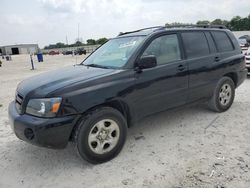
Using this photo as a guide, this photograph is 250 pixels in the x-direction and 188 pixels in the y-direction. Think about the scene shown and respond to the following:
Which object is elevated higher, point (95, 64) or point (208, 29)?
point (208, 29)

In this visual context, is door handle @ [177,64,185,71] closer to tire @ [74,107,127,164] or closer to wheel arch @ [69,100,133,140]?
wheel arch @ [69,100,133,140]

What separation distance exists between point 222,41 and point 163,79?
2.00m

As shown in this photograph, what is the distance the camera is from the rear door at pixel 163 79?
3479mm

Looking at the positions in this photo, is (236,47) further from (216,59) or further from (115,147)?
(115,147)

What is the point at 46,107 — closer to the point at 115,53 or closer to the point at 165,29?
the point at 115,53

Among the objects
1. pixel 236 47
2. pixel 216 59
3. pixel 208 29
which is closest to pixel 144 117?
pixel 216 59

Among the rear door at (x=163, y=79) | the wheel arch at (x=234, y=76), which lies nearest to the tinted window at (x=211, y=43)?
the wheel arch at (x=234, y=76)

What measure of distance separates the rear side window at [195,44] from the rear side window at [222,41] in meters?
0.37

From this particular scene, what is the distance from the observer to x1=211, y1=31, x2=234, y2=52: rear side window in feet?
15.4

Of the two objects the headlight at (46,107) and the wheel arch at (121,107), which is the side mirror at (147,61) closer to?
the wheel arch at (121,107)

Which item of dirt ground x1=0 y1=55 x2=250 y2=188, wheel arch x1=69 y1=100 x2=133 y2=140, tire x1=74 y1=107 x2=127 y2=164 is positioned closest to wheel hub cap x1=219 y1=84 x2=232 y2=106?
dirt ground x1=0 y1=55 x2=250 y2=188

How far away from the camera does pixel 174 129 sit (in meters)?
4.18

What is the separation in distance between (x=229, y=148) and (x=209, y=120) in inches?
45.2

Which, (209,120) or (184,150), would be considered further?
(209,120)
